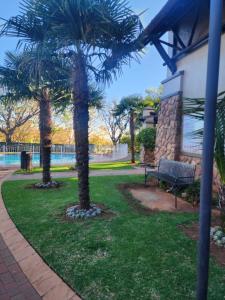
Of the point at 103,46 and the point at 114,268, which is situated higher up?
the point at 103,46

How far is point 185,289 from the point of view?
280 centimetres

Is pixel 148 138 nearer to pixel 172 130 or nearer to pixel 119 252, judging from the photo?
pixel 172 130

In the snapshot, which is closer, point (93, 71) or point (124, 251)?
point (124, 251)

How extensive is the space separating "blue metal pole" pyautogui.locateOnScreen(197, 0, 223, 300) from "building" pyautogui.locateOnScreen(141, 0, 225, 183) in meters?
4.98

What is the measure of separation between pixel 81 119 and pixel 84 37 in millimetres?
1562

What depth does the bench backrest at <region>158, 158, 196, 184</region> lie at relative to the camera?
22.1 feet

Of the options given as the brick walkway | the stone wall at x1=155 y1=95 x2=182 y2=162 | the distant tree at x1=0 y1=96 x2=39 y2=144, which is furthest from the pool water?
the brick walkway

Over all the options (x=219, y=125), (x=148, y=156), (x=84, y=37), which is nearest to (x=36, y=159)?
(x=148, y=156)

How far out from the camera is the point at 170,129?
9102mm

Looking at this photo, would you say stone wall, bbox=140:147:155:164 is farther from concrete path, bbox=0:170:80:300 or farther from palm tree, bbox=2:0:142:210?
concrete path, bbox=0:170:80:300

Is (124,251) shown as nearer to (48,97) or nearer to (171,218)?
(171,218)

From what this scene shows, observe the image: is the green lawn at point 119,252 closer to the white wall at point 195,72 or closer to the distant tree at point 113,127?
the white wall at point 195,72

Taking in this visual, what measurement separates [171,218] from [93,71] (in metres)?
3.60

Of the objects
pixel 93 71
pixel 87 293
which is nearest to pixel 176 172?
pixel 93 71
